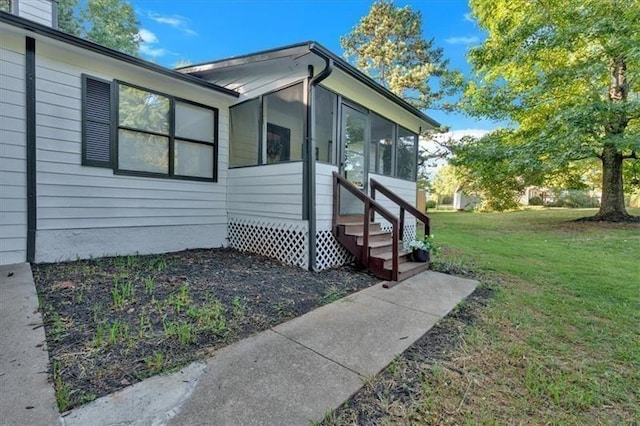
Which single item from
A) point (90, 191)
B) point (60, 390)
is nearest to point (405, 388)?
point (60, 390)

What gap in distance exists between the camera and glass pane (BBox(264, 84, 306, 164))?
16.1ft

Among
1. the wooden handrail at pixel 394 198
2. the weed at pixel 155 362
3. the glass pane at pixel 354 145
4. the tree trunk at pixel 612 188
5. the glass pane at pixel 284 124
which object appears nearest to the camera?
the weed at pixel 155 362

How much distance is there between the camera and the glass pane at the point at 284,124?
4902mm

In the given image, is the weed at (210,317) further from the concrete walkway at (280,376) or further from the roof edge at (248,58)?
the roof edge at (248,58)

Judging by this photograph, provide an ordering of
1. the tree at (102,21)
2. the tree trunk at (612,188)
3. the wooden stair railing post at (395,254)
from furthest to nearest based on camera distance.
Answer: the tree at (102,21), the tree trunk at (612,188), the wooden stair railing post at (395,254)

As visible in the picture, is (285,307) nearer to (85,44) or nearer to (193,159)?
(193,159)

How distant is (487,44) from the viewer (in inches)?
439

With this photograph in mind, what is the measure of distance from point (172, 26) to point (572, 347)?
54.5ft

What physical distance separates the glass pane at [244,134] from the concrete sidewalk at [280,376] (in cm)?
364

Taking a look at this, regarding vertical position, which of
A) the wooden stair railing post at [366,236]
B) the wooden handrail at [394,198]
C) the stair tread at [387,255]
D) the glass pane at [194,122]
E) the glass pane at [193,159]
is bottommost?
the stair tread at [387,255]

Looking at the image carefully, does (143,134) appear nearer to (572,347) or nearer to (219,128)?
(219,128)

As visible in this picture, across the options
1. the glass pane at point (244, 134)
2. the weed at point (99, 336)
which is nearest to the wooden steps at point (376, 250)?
the glass pane at point (244, 134)

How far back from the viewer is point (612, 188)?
1120 cm

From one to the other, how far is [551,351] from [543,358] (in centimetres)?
18
